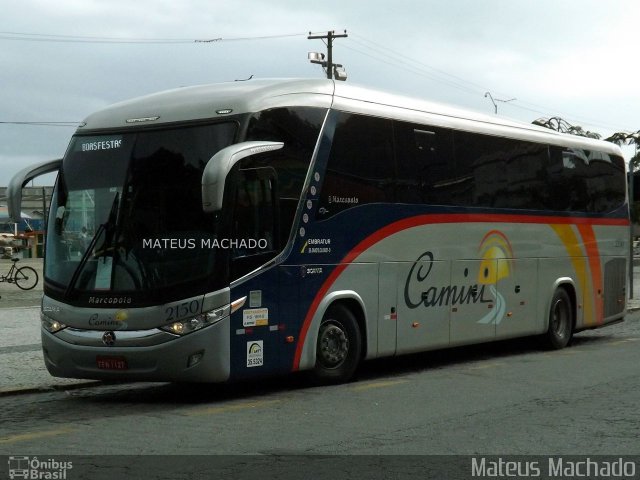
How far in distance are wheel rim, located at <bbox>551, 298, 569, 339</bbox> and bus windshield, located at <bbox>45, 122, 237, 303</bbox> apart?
27.7 ft

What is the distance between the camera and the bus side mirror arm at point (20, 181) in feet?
38.8

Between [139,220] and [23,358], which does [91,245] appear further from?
[23,358]

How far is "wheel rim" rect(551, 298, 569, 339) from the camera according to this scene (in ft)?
58.4

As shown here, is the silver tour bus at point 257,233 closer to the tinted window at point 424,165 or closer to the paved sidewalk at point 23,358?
the tinted window at point 424,165

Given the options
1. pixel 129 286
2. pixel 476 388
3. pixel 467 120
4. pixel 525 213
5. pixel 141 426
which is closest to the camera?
pixel 141 426

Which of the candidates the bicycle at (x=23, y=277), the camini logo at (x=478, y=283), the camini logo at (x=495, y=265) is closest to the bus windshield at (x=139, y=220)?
the camini logo at (x=478, y=283)

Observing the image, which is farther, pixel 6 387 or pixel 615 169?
pixel 615 169

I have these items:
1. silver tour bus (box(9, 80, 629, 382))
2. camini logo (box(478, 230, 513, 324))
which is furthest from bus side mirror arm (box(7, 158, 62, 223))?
camini logo (box(478, 230, 513, 324))

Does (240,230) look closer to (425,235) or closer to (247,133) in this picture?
(247,133)

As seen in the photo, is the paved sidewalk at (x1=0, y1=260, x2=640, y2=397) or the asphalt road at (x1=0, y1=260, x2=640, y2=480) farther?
the paved sidewalk at (x1=0, y1=260, x2=640, y2=397)

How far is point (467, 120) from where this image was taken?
50.2 ft

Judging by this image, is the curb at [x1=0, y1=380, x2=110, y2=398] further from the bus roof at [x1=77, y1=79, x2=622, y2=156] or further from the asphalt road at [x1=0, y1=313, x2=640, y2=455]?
the bus roof at [x1=77, y1=79, x2=622, y2=156]

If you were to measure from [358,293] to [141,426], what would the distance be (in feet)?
13.2

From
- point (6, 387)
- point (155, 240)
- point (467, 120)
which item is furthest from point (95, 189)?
point (467, 120)
